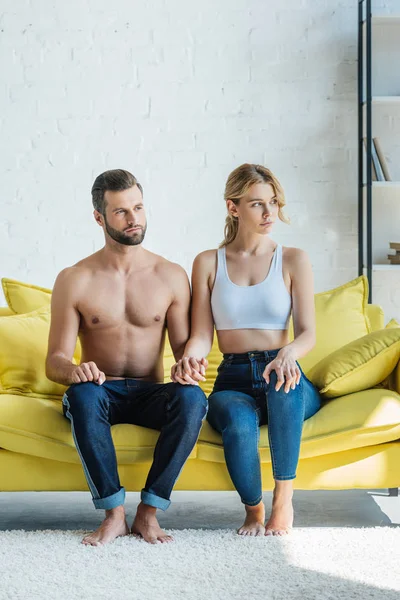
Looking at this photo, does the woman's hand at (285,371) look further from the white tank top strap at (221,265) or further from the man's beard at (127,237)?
the man's beard at (127,237)

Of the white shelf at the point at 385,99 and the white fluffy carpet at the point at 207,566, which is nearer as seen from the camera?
the white fluffy carpet at the point at 207,566

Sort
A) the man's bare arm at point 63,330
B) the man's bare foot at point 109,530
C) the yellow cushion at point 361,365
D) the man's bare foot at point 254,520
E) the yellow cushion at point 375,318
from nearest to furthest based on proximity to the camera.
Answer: the man's bare foot at point 109,530
the man's bare foot at point 254,520
the man's bare arm at point 63,330
the yellow cushion at point 361,365
the yellow cushion at point 375,318

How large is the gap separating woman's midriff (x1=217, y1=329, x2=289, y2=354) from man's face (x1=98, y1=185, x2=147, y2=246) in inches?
17.4

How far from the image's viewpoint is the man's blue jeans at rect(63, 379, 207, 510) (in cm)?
247

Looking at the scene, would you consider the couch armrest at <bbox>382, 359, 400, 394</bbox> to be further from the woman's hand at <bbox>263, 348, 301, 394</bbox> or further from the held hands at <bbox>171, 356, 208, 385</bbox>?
the held hands at <bbox>171, 356, 208, 385</bbox>

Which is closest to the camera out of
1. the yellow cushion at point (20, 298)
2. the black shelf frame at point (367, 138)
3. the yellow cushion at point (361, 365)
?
the yellow cushion at point (361, 365)

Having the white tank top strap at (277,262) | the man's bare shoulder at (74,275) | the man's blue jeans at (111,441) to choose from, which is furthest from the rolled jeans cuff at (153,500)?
the white tank top strap at (277,262)

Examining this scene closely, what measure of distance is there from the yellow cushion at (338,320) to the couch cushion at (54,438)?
756mm

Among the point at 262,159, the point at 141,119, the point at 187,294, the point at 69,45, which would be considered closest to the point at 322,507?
the point at 187,294

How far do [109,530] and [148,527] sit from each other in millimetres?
114

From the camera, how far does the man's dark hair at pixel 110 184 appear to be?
278 cm

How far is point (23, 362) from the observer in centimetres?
291

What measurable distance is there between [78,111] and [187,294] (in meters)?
1.62

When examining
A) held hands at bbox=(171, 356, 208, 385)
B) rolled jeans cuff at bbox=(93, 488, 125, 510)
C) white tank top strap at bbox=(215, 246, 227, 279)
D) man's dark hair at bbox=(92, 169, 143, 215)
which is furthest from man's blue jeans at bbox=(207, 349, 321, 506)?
man's dark hair at bbox=(92, 169, 143, 215)
